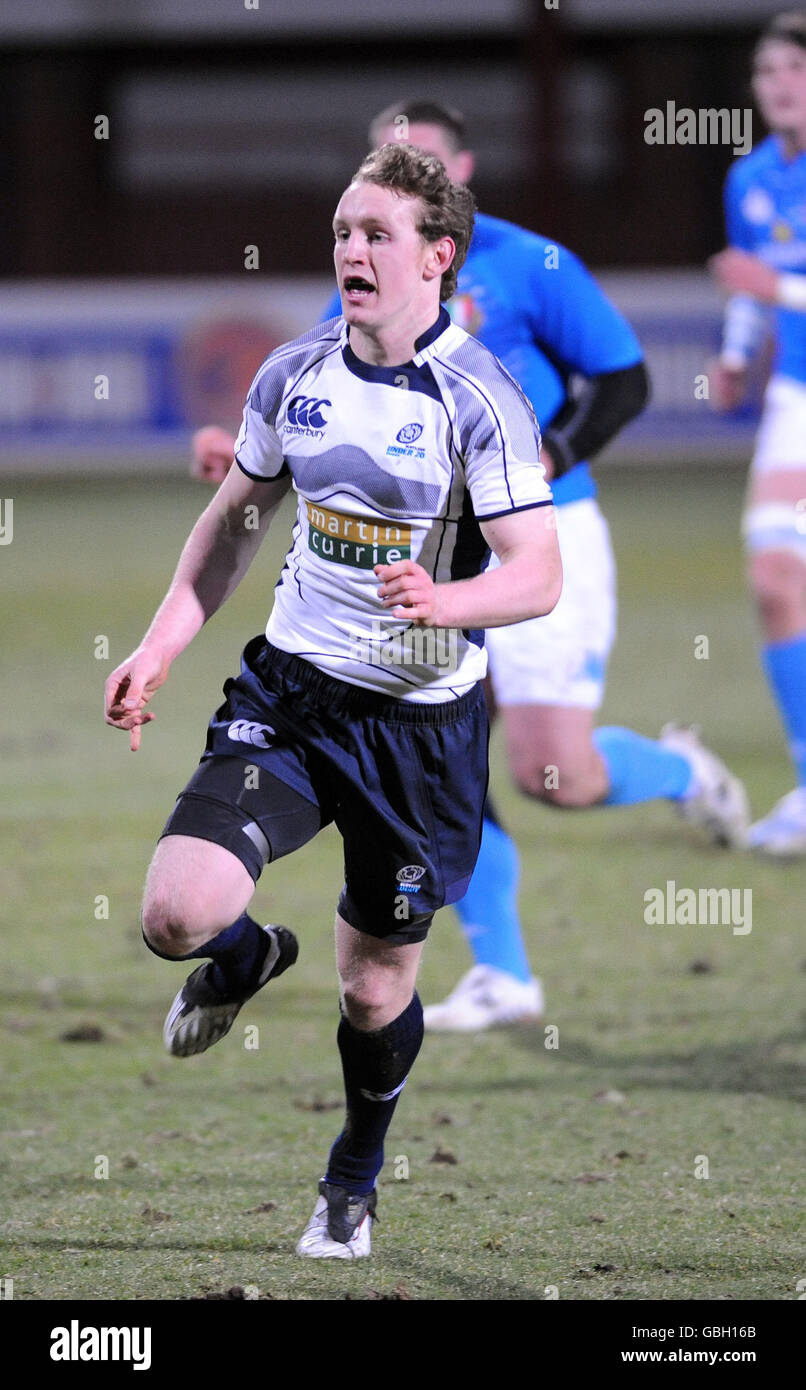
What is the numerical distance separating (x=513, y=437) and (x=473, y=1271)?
1423 millimetres

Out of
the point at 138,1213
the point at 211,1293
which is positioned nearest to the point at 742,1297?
the point at 211,1293

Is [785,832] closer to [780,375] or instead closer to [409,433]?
[780,375]

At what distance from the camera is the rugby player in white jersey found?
10.7 ft

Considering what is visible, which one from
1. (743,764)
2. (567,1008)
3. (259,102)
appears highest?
(259,102)

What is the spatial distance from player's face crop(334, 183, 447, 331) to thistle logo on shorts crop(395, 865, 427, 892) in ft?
3.01

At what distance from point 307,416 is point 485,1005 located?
88.7 inches

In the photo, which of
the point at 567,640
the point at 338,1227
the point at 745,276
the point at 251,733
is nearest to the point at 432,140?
the point at 567,640

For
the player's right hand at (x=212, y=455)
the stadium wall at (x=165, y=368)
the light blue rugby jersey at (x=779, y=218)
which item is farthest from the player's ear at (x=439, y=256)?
the stadium wall at (x=165, y=368)

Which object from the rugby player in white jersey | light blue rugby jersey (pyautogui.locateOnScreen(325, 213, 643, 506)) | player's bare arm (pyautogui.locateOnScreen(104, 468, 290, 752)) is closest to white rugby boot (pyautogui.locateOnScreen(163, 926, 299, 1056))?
the rugby player in white jersey

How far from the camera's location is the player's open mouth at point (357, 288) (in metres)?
3.22

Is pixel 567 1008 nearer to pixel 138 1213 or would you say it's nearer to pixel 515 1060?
pixel 515 1060

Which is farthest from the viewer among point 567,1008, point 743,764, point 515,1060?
point 743,764

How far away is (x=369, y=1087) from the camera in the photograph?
3.59 meters

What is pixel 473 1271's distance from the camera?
3436 millimetres
